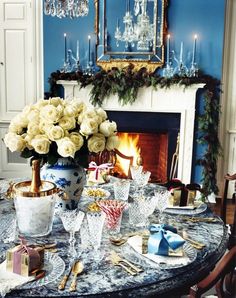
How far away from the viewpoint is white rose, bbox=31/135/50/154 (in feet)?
5.84

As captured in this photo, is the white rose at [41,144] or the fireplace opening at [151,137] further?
the fireplace opening at [151,137]

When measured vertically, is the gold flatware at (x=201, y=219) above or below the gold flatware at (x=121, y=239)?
above

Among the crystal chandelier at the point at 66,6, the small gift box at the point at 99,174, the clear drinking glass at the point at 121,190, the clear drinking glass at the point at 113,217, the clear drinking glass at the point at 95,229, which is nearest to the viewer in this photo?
the clear drinking glass at the point at 95,229

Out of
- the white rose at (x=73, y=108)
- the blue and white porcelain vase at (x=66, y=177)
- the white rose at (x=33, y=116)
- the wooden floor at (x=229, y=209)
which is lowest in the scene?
the wooden floor at (x=229, y=209)

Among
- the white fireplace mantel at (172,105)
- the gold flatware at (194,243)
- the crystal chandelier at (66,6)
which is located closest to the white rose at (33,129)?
the gold flatware at (194,243)

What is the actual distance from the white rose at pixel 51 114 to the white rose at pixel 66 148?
0.10m

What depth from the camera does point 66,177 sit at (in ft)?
6.25

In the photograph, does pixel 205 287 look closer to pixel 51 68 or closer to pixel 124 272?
pixel 124 272

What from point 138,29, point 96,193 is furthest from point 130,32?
point 96,193

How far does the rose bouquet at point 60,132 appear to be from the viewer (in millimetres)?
1788

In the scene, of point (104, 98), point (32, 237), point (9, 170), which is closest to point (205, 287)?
point (32, 237)

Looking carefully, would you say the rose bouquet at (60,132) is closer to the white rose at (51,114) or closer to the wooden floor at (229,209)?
the white rose at (51,114)

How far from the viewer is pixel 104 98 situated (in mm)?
4434

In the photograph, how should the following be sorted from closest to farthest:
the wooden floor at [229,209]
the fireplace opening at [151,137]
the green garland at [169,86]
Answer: the wooden floor at [229,209], the green garland at [169,86], the fireplace opening at [151,137]
